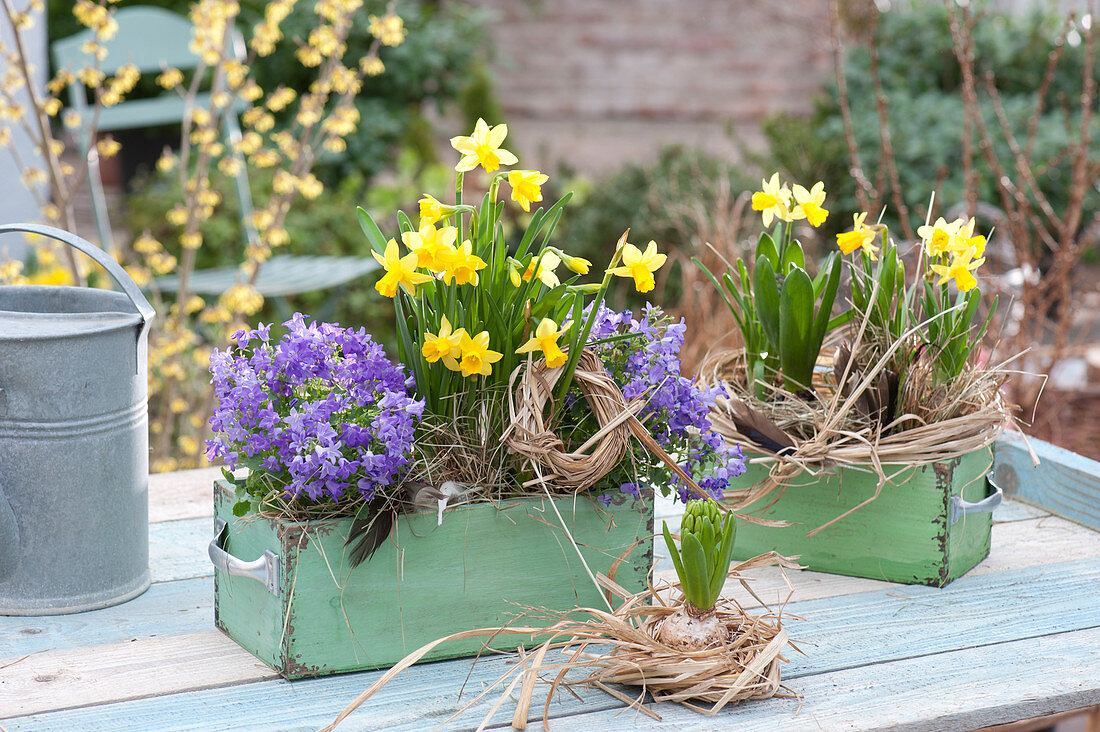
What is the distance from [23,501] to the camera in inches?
44.9

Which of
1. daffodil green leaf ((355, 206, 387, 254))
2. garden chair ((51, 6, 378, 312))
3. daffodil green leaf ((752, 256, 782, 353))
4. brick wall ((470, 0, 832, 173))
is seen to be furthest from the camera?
brick wall ((470, 0, 832, 173))

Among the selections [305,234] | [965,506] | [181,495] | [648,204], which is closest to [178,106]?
[305,234]

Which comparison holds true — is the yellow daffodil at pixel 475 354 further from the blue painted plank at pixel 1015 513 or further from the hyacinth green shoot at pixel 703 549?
the blue painted plank at pixel 1015 513

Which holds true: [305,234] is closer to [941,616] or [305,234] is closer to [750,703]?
[941,616]

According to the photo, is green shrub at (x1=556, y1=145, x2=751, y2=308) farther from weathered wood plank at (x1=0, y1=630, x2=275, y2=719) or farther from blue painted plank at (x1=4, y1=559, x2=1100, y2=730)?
weathered wood plank at (x1=0, y1=630, x2=275, y2=719)

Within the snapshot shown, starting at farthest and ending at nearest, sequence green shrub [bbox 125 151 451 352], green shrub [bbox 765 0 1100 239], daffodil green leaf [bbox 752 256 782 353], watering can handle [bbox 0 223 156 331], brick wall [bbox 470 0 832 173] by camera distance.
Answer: brick wall [bbox 470 0 832 173] < green shrub [bbox 765 0 1100 239] < green shrub [bbox 125 151 451 352] < daffodil green leaf [bbox 752 256 782 353] < watering can handle [bbox 0 223 156 331]

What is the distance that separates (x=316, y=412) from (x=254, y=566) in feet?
0.57

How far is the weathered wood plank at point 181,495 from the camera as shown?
5.10 feet

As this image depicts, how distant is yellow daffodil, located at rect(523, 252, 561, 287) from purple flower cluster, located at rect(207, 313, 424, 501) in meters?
0.16

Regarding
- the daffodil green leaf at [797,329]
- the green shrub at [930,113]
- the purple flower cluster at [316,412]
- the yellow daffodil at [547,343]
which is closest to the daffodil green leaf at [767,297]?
the daffodil green leaf at [797,329]

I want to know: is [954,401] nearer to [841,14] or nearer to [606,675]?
[606,675]

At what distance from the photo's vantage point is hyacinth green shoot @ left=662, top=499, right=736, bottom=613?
3.21 feet

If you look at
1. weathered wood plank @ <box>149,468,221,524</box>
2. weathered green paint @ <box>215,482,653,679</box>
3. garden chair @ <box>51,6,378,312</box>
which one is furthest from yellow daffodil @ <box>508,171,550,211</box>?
garden chair @ <box>51,6,378,312</box>

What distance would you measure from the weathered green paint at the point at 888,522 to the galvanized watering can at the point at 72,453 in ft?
2.45
